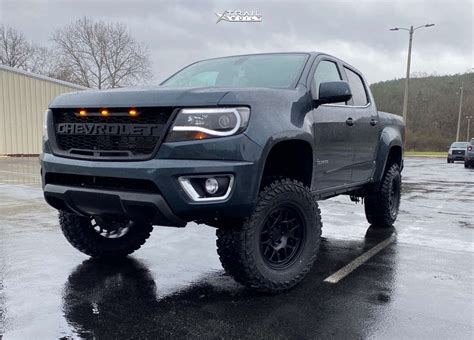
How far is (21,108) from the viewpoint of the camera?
73.1 ft

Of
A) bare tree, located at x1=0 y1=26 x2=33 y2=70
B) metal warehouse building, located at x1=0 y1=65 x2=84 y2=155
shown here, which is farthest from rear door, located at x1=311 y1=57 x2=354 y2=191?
bare tree, located at x1=0 y1=26 x2=33 y2=70

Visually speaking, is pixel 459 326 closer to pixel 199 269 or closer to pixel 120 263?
pixel 199 269

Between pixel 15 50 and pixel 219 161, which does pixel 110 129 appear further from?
pixel 15 50

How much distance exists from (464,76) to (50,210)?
107 m

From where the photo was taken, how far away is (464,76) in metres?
99.6

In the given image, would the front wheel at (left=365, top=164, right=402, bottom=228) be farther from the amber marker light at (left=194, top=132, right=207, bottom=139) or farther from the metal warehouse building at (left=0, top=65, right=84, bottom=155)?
the metal warehouse building at (left=0, top=65, right=84, bottom=155)

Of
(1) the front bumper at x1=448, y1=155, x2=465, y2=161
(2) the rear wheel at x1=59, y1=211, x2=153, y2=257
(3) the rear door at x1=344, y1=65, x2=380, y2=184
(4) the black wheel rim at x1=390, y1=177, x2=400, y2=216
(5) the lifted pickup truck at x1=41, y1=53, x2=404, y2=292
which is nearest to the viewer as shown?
(5) the lifted pickup truck at x1=41, y1=53, x2=404, y2=292

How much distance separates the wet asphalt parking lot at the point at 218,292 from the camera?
10.1 feet

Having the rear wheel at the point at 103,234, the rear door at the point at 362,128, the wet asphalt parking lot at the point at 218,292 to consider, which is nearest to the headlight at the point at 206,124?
the wet asphalt parking lot at the point at 218,292

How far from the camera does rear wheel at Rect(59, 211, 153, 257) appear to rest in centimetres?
436

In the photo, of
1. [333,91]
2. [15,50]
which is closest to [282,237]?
[333,91]

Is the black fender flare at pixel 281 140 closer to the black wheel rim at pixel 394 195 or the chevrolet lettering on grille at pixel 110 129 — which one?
the chevrolet lettering on grille at pixel 110 129

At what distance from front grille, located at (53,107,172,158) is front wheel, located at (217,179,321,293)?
88 centimetres

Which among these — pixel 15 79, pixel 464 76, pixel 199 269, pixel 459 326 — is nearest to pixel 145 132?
pixel 199 269
